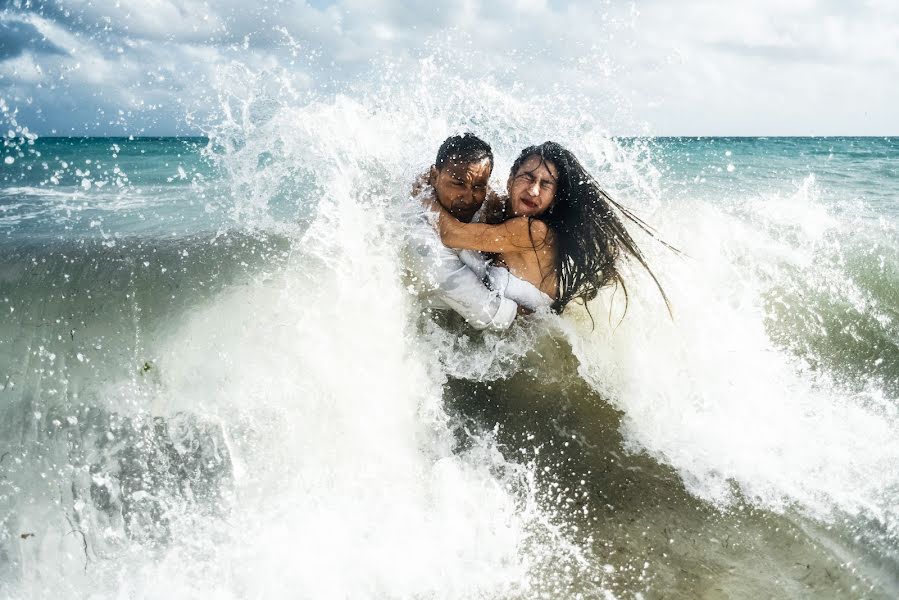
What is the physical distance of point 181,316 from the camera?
14.2 feet

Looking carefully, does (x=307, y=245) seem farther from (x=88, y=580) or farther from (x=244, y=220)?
(x=244, y=220)

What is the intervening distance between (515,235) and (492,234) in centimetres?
17

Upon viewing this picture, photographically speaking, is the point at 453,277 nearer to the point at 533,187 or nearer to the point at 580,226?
the point at 533,187

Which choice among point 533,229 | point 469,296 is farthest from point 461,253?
point 533,229

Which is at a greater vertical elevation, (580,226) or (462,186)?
(462,186)

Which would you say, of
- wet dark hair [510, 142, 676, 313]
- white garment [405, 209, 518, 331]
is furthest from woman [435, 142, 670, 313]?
white garment [405, 209, 518, 331]

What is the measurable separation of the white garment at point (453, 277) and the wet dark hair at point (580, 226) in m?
0.54

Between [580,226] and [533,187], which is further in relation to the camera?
[580,226]

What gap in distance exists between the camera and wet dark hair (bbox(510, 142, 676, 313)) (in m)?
3.70

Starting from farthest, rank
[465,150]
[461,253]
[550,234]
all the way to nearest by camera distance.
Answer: [461,253], [550,234], [465,150]

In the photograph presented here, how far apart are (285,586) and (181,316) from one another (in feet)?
8.62

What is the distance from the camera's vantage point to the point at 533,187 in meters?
3.66

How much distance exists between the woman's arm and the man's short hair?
1.31 ft

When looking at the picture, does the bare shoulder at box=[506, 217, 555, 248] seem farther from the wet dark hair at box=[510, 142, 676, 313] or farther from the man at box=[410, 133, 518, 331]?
the man at box=[410, 133, 518, 331]
